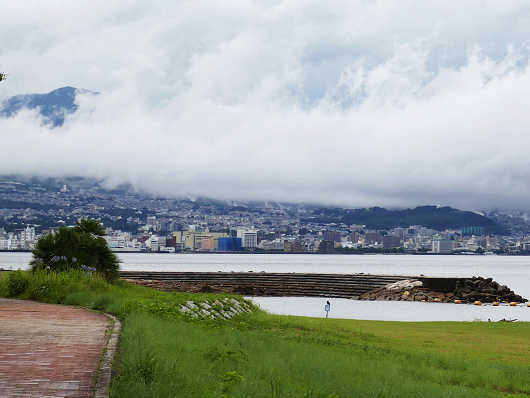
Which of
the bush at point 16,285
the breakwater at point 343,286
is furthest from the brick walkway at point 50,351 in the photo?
the breakwater at point 343,286

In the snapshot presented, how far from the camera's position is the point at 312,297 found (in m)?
61.5

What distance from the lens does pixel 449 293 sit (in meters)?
58.4

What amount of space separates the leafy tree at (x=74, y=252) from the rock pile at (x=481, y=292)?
33.0m

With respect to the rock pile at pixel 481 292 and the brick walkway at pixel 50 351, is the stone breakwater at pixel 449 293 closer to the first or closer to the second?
the rock pile at pixel 481 292

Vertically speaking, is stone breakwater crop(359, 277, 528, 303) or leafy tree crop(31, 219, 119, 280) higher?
leafy tree crop(31, 219, 119, 280)

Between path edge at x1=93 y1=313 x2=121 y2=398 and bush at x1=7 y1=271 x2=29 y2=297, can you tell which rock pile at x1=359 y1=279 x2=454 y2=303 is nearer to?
bush at x1=7 y1=271 x2=29 y2=297

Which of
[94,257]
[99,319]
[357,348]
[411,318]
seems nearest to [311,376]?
[357,348]

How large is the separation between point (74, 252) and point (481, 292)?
125 ft

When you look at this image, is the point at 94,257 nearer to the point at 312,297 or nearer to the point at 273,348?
the point at 273,348

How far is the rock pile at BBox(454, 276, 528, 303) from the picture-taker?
5688 cm

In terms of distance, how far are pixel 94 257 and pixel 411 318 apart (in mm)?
17897

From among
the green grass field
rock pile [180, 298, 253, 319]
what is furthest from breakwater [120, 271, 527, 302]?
the green grass field

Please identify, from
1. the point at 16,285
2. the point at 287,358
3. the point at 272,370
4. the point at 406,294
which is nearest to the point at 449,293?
the point at 406,294

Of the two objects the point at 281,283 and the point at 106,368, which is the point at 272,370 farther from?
Result: the point at 281,283
